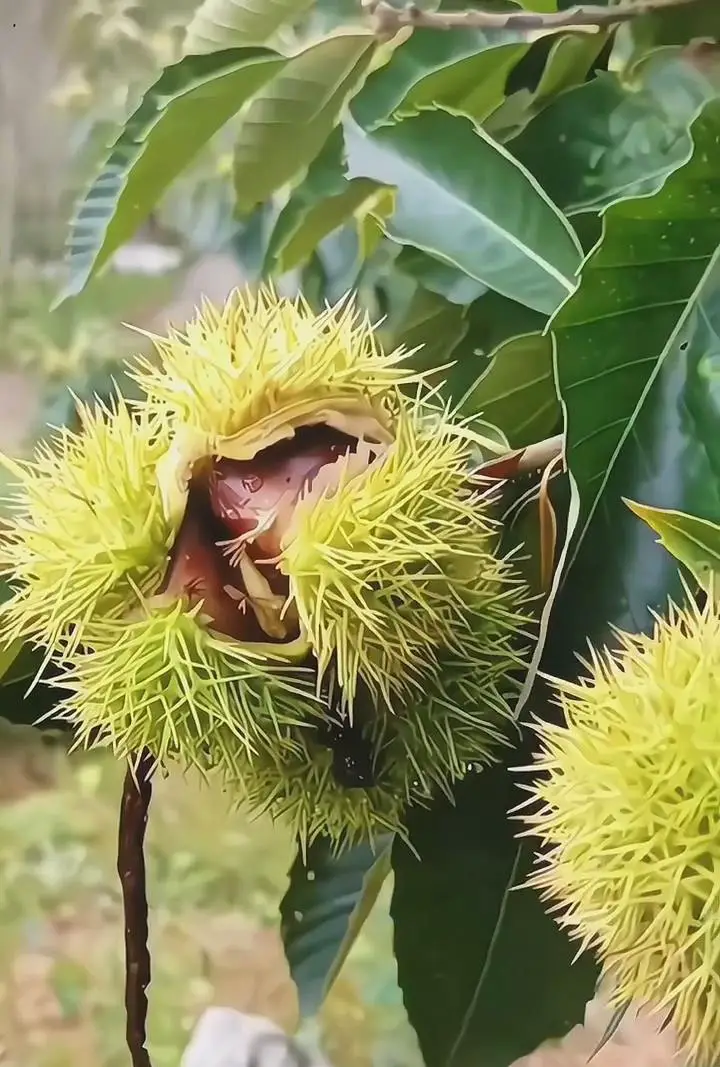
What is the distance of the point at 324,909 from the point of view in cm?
54

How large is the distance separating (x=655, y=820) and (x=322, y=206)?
389 mm

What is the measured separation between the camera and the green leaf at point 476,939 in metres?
0.46

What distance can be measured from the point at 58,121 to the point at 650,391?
500mm

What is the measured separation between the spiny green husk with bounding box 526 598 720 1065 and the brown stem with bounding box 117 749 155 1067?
11.1 inches

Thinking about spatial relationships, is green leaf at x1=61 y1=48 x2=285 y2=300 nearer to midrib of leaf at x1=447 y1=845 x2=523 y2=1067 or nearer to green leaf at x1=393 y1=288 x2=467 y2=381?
green leaf at x1=393 y1=288 x2=467 y2=381

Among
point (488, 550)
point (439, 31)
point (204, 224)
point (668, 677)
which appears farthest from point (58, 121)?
point (668, 677)

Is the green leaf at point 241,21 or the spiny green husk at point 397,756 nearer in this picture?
the spiny green husk at point 397,756

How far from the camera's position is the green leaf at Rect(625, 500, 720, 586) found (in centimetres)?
31

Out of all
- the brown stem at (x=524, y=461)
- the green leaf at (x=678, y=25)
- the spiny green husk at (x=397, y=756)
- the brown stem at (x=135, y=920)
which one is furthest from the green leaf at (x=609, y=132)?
the brown stem at (x=135, y=920)

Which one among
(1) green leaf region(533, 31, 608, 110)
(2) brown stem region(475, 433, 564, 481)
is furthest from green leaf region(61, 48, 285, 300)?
(2) brown stem region(475, 433, 564, 481)

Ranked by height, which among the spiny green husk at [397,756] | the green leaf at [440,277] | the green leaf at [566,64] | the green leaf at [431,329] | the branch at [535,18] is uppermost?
the branch at [535,18]

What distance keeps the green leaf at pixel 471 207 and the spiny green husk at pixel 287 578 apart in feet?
0.30

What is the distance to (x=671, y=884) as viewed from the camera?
11.5 inches

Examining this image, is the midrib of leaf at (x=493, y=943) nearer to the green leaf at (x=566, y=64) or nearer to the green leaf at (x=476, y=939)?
the green leaf at (x=476, y=939)
